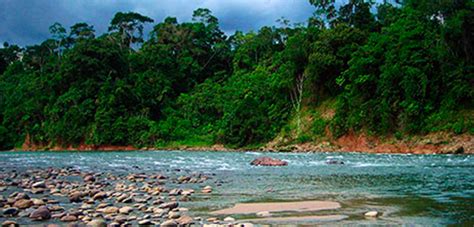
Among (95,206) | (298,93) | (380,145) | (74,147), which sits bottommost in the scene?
(95,206)

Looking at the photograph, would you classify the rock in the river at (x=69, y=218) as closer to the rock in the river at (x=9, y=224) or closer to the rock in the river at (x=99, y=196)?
the rock in the river at (x=9, y=224)

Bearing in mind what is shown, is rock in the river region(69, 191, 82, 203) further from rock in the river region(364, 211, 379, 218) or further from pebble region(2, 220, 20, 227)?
rock in the river region(364, 211, 379, 218)

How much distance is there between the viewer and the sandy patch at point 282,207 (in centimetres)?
763

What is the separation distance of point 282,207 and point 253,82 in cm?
4337

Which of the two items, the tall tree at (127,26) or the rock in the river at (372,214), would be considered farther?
the tall tree at (127,26)

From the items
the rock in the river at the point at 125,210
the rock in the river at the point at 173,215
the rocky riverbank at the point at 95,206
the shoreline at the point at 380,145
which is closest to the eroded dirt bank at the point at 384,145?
the shoreline at the point at 380,145

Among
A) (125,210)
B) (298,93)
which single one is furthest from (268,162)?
(298,93)

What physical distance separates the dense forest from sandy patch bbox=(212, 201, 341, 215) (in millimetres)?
24439

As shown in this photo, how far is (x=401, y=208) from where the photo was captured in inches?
305

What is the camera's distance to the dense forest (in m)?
31.9

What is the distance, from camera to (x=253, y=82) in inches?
2007

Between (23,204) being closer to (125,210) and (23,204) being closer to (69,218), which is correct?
(69,218)

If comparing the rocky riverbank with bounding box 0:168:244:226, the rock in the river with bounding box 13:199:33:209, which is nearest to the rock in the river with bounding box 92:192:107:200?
the rocky riverbank with bounding box 0:168:244:226

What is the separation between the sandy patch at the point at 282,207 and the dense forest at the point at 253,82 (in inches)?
962
